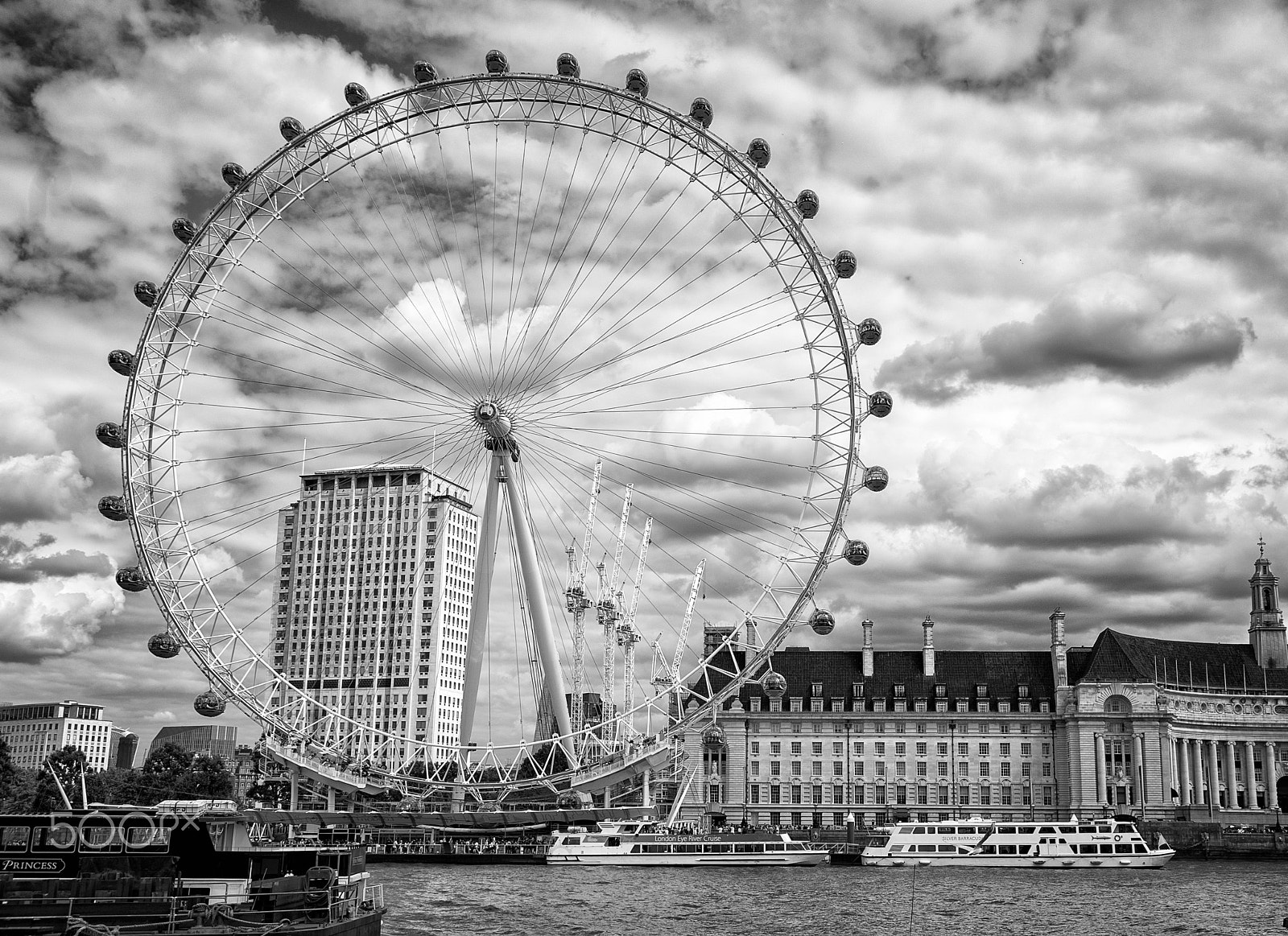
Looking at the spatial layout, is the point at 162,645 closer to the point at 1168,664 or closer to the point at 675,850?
the point at 675,850

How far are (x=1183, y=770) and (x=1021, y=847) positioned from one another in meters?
54.2

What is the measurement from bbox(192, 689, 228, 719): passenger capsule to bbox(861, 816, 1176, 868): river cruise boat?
59.7 m

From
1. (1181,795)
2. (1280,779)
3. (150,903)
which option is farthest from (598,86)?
(1280,779)

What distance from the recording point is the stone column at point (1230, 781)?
16425cm

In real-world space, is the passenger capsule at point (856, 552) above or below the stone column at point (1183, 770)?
above

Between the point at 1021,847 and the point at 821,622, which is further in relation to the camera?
the point at 1021,847

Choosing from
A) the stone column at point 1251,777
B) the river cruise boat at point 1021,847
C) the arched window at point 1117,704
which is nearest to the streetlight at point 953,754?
the arched window at point 1117,704

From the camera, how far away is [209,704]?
8350 centimetres

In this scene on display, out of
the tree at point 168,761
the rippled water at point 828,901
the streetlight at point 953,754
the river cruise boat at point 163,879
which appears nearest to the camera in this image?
the river cruise boat at point 163,879

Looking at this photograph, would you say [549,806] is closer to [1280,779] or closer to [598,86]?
[598,86]

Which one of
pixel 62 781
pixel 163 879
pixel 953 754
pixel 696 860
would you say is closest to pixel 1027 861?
pixel 696 860

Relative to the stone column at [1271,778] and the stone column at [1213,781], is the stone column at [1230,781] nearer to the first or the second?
the stone column at [1213,781]

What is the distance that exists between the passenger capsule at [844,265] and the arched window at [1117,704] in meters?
93.9

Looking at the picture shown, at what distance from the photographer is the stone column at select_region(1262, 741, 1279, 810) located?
165 meters
